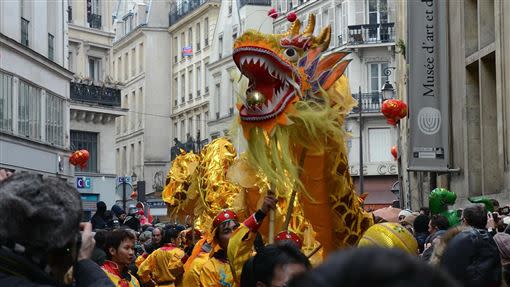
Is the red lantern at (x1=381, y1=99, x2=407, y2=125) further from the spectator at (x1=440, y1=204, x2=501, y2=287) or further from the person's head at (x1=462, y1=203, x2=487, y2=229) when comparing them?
the spectator at (x1=440, y1=204, x2=501, y2=287)

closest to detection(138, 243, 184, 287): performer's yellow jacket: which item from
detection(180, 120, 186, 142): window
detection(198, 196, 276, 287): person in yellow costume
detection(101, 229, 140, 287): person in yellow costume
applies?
detection(198, 196, 276, 287): person in yellow costume

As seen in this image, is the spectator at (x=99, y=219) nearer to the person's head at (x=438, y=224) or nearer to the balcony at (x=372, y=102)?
the person's head at (x=438, y=224)

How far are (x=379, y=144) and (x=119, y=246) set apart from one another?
153 feet

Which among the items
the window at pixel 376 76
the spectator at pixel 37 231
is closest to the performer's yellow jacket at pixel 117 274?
the spectator at pixel 37 231

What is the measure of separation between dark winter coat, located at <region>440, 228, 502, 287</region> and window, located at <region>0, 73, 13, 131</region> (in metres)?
27.7

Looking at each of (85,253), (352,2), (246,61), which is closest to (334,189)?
(246,61)

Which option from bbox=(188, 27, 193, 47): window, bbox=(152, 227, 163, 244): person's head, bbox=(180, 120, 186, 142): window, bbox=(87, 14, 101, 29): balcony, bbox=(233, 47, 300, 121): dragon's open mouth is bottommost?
bbox=(152, 227, 163, 244): person's head

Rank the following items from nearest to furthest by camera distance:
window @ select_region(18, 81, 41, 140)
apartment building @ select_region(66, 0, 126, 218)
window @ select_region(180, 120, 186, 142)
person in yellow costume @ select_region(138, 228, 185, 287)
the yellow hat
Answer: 1. the yellow hat
2. person in yellow costume @ select_region(138, 228, 185, 287)
3. window @ select_region(18, 81, 41, 140)
4. apartment building @ select_region(66, 0, 126, 218)
5. window @ select_region(180, 120, 186, 142)

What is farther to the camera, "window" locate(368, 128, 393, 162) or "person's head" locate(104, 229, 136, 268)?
"window" locate(368, 128, 393, 162)

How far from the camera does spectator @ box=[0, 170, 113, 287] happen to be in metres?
3.77

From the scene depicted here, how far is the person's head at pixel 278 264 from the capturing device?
5352 millimetres

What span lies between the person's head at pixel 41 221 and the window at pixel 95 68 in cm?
5413

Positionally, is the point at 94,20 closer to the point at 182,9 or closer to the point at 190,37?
the point at 190,37

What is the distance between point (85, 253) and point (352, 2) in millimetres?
49866
